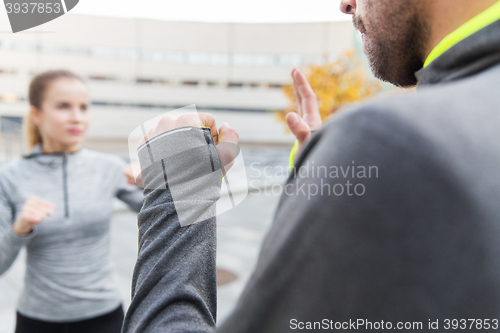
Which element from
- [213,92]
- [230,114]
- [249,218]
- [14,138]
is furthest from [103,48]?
[249,218]

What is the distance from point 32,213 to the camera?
161cm

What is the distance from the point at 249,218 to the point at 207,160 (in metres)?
6.89

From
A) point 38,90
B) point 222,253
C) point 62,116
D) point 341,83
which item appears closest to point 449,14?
point 62,116

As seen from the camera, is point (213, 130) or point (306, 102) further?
point (306, 102)

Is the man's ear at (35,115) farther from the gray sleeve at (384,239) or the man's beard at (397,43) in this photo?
the gray sleeve at (384,239)

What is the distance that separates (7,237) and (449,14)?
6.43 feet

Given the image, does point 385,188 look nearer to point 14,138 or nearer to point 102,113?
point 14,138

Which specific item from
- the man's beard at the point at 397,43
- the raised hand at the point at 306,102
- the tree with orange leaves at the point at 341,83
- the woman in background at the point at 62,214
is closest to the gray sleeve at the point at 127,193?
the woman in background at the point at 62,214

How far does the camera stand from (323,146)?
0.38 meters

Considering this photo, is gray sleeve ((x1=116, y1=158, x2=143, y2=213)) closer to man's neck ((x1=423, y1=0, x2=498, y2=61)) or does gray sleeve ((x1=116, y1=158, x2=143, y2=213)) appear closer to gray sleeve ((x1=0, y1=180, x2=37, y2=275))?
gray sleeve ((x1=0, y1=180, x2=37, y2=275))

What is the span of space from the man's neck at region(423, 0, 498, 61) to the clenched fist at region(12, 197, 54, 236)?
5.48 feet

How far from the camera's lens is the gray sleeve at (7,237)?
1690 mm

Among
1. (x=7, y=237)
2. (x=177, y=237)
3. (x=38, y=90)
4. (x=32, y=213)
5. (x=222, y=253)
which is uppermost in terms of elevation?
(x=177, y=237)

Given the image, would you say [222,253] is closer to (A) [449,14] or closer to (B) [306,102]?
(B) [306,102]
